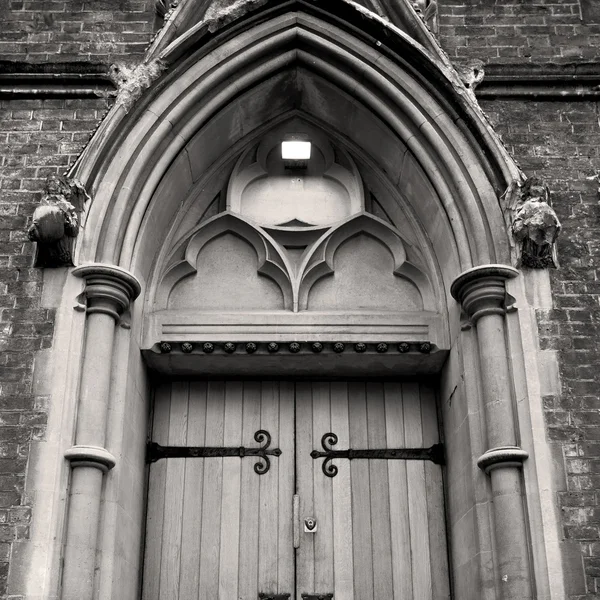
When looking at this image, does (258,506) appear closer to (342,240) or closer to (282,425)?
(282,425)

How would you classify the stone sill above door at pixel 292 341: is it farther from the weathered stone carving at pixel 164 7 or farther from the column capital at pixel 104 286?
the weathered stone carving at pixel 164 7

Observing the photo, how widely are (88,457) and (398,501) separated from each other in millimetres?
2120

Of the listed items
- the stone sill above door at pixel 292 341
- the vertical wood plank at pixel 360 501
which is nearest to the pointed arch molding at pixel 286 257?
the stone sill above door at pixel 292 341

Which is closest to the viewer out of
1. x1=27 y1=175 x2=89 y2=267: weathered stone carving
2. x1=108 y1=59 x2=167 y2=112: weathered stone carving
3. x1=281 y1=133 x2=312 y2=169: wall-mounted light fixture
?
x1=27 y1=175 x2=89 y2=267: weathered stone carving

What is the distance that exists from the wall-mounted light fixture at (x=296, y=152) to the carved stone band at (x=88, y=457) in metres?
2.74

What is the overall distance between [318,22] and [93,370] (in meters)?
2.92

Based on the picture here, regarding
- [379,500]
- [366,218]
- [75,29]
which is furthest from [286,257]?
[75,29]

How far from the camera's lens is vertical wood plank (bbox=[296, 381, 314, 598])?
6418mm

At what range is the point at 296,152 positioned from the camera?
7.43 meters

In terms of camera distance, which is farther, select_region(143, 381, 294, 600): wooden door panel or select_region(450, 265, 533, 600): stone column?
select_region(143, 381, 294, 600): wooden door panel

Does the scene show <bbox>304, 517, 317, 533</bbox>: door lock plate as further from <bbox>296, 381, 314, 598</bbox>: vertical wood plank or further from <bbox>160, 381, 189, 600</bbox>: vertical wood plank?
<bbox>160, 381, 189, 600</bbox>: vertical wood plank

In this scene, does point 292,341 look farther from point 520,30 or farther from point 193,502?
point 520,30

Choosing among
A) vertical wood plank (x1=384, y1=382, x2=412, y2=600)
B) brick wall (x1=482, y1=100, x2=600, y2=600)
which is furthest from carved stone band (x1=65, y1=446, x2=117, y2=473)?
brick wall (x1=482, y1=100, x2=600, y2=600)

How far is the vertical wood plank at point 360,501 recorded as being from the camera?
21.1ft
